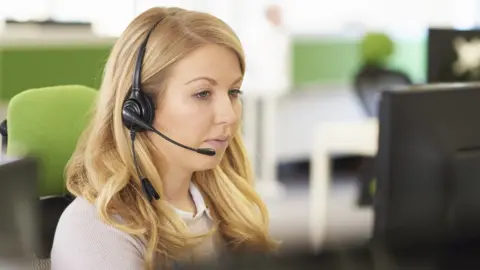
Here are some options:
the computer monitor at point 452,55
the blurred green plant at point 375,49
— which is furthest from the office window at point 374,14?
the computer monitor at point 452,55

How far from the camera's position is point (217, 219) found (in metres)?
1.13

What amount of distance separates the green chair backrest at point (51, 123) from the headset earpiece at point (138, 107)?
0.51 ft

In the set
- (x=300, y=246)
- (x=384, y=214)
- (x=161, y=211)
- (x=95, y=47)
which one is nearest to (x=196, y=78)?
(x=161, y=211)

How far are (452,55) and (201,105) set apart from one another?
1.00 m

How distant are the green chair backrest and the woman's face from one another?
0.17m

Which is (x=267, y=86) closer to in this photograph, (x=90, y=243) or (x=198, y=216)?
(x=198, y=216)

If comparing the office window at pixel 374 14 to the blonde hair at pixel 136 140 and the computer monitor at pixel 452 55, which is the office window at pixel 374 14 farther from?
the blonde hair at pixel 136 140

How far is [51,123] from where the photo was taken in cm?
112

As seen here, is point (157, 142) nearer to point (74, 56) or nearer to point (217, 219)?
point (217, 219)

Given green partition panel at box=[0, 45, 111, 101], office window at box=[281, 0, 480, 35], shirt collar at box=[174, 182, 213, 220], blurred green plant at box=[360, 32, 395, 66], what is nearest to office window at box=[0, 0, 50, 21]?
green partition panel at box=[0, 45, 111, 101]

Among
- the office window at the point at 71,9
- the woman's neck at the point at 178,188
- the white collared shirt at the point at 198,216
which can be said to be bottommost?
the white collared shirt at the point at 198,216

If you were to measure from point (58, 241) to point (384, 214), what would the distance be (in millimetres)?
423

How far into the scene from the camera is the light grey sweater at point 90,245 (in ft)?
3.02

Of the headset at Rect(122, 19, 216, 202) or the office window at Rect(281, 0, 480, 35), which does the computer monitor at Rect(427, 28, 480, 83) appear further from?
the office window at Rect(281, 0, 480, 35)
